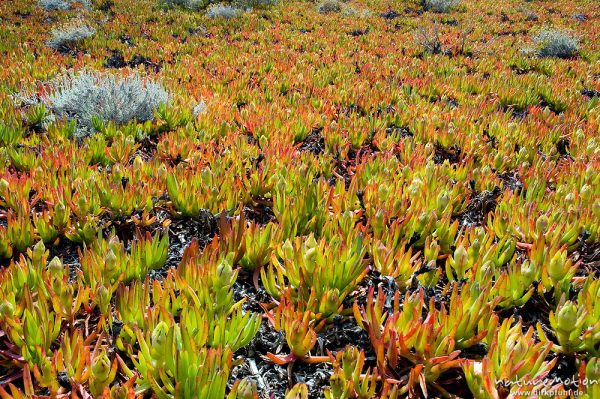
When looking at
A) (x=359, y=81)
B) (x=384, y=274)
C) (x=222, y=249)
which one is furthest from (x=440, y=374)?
(x=359, y=81)

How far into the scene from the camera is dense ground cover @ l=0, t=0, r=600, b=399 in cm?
153

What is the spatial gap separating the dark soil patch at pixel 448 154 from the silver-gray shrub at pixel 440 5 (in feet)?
45.5

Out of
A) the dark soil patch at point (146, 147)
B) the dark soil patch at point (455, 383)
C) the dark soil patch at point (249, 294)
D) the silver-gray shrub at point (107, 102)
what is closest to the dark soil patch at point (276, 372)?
the dark soil patch at point (249, 294)

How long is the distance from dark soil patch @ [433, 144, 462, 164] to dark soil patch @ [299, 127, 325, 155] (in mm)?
1104

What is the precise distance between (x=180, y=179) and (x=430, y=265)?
172 cm

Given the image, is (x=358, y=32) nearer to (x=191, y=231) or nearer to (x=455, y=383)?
(x=191, y=231)

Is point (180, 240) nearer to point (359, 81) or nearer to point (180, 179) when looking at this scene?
point (180, 179)

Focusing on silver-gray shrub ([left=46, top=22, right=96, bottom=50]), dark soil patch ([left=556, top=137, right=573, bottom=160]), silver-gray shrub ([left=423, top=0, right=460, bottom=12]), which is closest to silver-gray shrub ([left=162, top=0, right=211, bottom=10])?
silver-gray shrub ([left=46, top=22, right=96, bottom=50])

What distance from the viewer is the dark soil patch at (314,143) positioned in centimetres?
411

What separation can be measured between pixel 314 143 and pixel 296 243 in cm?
235

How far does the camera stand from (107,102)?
4383 millimetres

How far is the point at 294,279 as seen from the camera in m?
2.00

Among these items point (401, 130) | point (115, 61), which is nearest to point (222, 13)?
point (115, 61)

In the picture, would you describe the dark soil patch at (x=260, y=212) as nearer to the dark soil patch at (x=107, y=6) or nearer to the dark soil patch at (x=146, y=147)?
the dark soil patch at (x=146, y=147)
